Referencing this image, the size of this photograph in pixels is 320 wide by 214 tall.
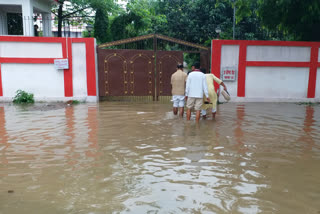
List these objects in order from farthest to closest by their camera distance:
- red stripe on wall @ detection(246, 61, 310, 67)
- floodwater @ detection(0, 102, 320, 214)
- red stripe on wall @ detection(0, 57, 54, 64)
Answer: red stripe on wall @ detection(246, 61, 310, 67) < red stripe on wall @ detection(0, 57, 54, 64) < floodwater @ detection(0, 102, 320, 214)

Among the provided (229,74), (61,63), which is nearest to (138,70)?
(61,63)

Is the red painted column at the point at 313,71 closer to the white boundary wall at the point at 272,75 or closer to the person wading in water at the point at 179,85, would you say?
the white boundary wall at the point at 272,75

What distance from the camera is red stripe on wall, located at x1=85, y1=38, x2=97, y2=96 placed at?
11016 mm

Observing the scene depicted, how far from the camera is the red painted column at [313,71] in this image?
11.1 m

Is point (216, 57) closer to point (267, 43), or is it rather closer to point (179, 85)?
point (267, 43)

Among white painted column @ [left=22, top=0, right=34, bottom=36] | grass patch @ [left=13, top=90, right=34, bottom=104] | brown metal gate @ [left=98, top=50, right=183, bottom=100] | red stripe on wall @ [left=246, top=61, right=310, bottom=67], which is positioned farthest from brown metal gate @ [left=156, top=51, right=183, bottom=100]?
white painted column @ [left=22, top=0, right=34, bottom=36]

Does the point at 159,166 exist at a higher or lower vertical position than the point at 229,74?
lower

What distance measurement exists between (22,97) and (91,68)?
2.82 m

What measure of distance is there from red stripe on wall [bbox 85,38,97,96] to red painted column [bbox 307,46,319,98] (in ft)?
27.7

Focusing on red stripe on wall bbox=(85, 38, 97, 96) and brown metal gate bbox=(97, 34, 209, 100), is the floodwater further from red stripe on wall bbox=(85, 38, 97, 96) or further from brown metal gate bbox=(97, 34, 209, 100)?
brown metal gate bbox=(97, 34, 209, 100)

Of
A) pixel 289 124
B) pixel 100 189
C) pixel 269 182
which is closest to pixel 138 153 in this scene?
pixel 100 189

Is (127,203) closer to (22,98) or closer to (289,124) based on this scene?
(289,124)

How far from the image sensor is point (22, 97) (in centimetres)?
1088

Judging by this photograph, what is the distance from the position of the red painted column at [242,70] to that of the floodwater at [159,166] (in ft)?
13.4
